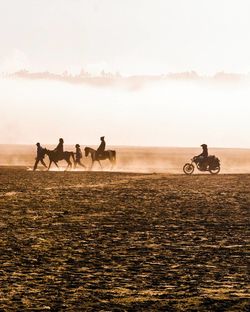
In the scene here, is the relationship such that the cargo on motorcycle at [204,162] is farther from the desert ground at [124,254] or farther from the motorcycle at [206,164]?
the desert ground at [124,254]

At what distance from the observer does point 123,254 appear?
1180cm

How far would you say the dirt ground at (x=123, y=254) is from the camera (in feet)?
27.4

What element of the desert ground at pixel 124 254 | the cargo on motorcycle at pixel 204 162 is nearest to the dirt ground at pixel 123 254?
the desert ground at pixel 124 254

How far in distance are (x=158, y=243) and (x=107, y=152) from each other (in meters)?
31.7

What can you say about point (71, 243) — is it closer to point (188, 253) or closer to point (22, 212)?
point (188, 253)

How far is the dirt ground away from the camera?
8.36 m

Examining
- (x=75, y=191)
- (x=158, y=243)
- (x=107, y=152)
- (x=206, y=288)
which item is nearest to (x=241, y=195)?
(x=75, y=191)

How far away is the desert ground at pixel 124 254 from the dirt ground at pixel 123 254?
0.05ft

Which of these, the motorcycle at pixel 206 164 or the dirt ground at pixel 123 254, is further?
the motorcycle at pixel 206 164

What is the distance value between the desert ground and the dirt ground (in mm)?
15

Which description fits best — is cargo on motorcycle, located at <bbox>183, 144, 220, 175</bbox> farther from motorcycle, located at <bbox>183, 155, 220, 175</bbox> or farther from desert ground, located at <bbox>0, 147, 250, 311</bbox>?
desert ground, located at <bbox>0, 147, 250, 311</bbox>

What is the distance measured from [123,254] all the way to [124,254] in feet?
0.06

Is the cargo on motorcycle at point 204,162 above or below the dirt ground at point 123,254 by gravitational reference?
above

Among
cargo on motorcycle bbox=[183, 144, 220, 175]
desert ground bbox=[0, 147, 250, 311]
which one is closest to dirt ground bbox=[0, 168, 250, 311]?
desert ground bbox=[0, 147, 250, 311]
